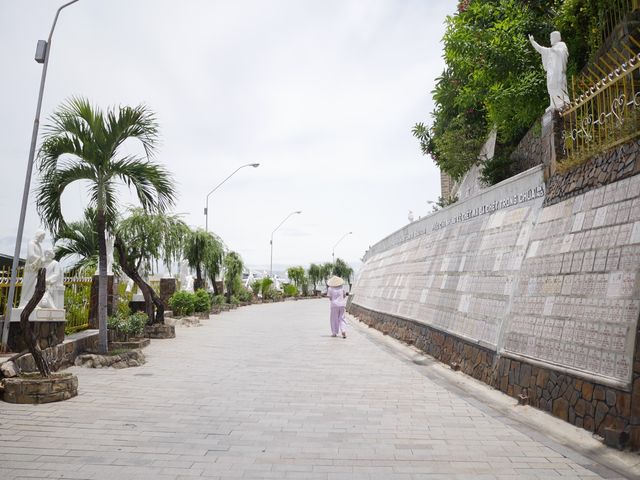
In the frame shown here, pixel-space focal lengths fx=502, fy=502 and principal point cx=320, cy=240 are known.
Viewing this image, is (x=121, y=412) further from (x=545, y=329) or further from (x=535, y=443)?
(x=545, y=329)

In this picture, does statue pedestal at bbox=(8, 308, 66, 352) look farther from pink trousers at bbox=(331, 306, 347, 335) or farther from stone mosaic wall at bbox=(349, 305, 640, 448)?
pink trousers at bbox=(331, 306, 347, 335)

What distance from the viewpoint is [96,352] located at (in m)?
10.1

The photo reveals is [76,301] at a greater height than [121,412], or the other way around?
[76,301]

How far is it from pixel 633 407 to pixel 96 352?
920 centimetres

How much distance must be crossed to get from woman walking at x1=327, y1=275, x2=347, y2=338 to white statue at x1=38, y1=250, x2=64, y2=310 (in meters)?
7.86

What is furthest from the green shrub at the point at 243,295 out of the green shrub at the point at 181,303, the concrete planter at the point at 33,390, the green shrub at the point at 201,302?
the concrete planter at the point at 33,390

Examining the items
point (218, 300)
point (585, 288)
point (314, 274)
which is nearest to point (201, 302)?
point (218, 300)

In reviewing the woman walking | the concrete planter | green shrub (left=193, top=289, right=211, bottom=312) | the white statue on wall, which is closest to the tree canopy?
the woman walking

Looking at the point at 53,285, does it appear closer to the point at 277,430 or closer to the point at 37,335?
the point at 37,335

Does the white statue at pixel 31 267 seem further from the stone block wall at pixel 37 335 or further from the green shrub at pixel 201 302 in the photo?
the green shrub at pixel 201 302

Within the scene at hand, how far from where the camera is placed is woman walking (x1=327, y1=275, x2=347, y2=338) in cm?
1567

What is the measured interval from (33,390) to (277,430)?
3438mm

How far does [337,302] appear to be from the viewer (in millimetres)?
15688

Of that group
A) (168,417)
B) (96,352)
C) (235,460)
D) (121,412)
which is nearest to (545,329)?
(235,460)
